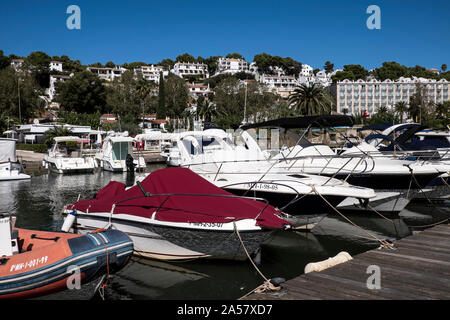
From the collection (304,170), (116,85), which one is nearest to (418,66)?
(116,85)

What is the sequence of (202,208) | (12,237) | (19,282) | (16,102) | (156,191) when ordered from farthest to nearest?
(16,102) < (156,191) < (202,208) < (12,237) < (19,282)

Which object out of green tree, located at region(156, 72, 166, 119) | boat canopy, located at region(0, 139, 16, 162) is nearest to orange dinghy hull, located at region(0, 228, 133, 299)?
boat canopy, located at region(0, 139, 16, 162)

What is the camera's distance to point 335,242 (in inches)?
496

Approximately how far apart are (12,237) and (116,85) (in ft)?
275

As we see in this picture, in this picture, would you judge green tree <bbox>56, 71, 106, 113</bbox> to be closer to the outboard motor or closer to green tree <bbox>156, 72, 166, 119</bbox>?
green tree <bbox>156, 72, 166, 119</bbox>

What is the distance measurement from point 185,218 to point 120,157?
26470 mm

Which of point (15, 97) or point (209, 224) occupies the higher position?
point (15, 97)

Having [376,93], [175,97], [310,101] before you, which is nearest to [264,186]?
[310,101]

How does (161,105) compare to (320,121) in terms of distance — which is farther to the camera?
(161,105)

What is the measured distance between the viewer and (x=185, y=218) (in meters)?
9.45

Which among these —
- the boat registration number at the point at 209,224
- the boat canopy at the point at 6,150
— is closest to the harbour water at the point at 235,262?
the boat registration number at the point at 209,224

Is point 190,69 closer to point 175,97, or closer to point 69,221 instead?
point 175,97

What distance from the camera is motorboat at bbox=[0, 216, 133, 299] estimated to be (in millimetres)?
7051

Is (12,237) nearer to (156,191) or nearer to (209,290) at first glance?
(156,191)
